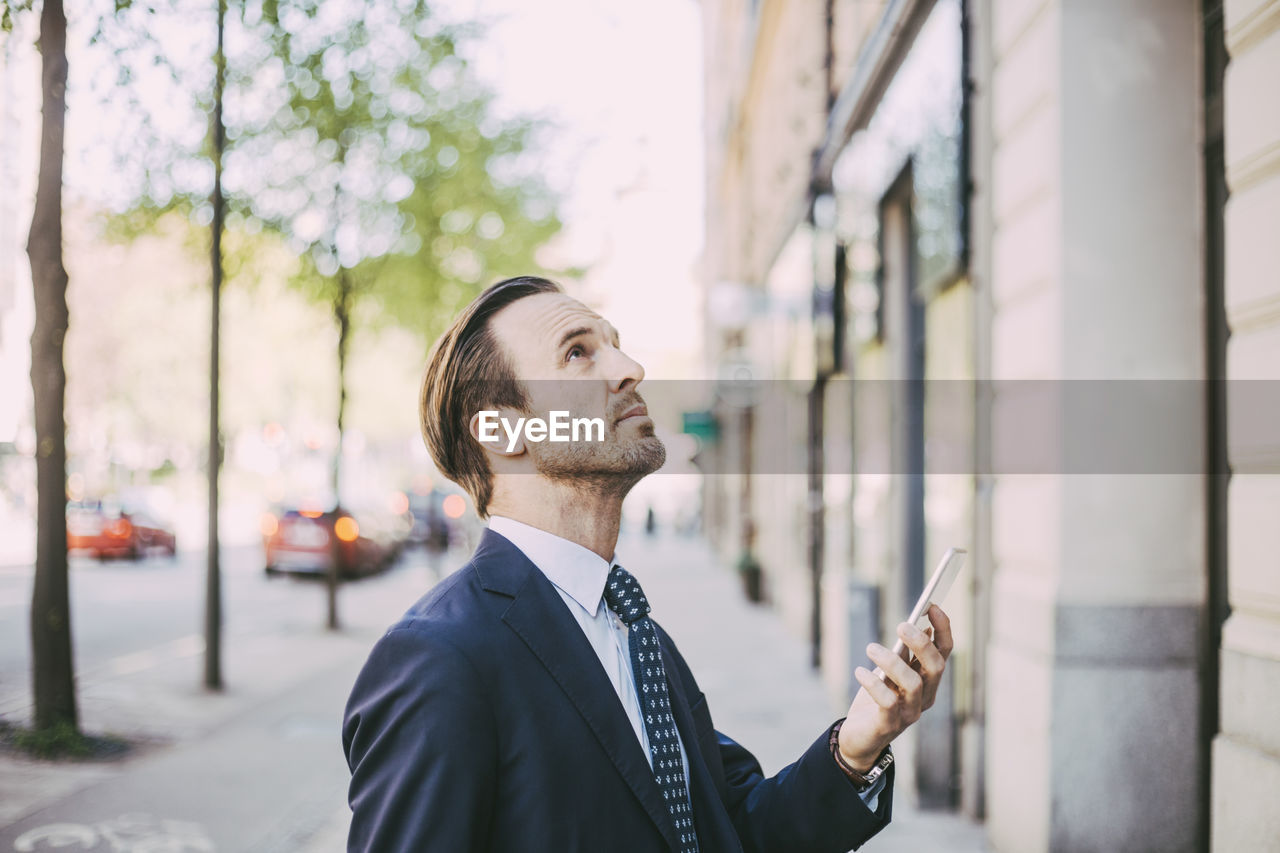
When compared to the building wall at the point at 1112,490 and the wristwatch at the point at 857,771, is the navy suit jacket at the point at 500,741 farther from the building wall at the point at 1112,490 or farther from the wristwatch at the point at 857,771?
the building wall at the point at 1112,490

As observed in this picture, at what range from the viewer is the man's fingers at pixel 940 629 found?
158 cm

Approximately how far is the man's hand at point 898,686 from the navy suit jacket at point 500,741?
13 centimetres

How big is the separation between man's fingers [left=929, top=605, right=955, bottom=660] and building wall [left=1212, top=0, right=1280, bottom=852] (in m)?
2.37

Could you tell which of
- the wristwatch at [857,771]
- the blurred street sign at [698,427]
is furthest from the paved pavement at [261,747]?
the blurred street sign at [698,427]

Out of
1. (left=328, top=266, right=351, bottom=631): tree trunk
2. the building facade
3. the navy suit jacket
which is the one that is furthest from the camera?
(left=328, top=266, right=351, bottom=631): tree trunk

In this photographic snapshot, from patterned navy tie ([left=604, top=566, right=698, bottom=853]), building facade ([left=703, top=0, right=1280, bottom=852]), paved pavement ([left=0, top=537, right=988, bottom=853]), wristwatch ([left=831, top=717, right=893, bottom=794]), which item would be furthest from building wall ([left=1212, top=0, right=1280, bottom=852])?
patterned navy tie ([left=604, top=566, right=698, bottom=853])

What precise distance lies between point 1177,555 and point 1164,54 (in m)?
2.26

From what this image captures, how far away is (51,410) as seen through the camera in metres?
7.04

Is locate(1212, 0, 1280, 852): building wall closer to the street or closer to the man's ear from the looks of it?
the man's ear

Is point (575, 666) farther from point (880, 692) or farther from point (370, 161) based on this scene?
point (370, 161)

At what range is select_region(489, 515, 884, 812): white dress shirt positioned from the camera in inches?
68.2

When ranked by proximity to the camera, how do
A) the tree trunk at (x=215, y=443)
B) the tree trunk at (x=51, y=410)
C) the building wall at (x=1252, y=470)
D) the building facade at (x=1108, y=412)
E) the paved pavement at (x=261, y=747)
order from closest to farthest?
the building wall at (x=1252, y=470) → the building facade at (x=1108, y=412) → the paved pavement at (x=261, y=747) → the tree trunk at (x=51, y=410) → the tree trunk at (x=215, y=443)

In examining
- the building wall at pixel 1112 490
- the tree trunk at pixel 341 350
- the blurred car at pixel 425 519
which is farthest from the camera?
the blurred car at pixel 425 519

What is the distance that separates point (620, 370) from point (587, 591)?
0.39 m
